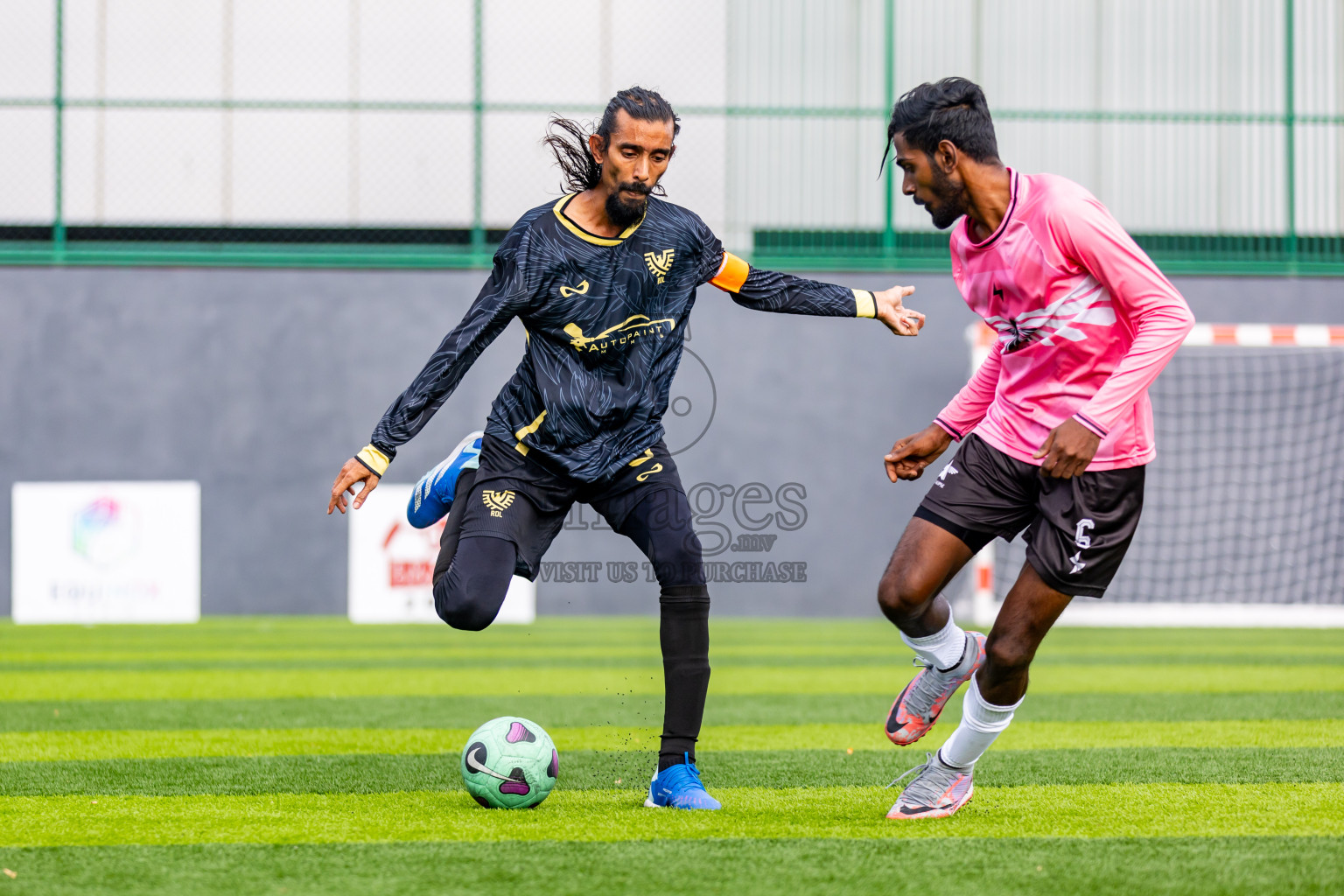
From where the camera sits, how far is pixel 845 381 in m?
14.8

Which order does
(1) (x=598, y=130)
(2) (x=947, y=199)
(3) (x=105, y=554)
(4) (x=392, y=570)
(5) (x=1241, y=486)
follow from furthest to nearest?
(5) (x=1241, y=486)
(4) (x=392, y=570)
(3) (x=105, y=554)
(1) (x=598, y=130)
(2) (x=947, y=199)

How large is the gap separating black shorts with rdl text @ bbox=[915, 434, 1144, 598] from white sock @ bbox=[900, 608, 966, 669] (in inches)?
12.2

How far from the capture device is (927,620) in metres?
3.83

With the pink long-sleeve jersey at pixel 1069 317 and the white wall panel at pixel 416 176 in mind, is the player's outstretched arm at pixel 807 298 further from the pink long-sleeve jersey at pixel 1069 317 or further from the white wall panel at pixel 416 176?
the white wall panel at pixel 416 176

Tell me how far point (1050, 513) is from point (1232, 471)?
472 inches

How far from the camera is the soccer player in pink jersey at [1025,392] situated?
11.3 feet

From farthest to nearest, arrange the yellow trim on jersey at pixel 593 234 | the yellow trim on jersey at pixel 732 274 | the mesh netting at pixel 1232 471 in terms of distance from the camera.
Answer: the mesh netting at pixel 1232 471 → the yellow trim on jersey at pixel 732 274 → the yellow trim on jersey at pixel 593 234

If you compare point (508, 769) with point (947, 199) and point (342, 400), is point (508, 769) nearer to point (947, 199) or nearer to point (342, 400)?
point (947, 199)

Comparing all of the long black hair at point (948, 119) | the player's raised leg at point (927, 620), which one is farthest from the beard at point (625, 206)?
the player's raised leg at point (927, 620)

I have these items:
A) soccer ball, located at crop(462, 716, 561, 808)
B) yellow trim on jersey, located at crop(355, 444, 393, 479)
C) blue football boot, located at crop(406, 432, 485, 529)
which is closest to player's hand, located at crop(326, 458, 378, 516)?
yellow trim on jersey, located at crop(355, 444, 393, 479)

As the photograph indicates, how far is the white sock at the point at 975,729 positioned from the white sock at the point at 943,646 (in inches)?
8.4

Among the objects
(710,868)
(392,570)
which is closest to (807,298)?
(710,868)

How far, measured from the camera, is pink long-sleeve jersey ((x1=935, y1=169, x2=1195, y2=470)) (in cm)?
338

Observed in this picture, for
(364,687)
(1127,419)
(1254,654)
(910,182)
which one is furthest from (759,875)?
(1254,654)
